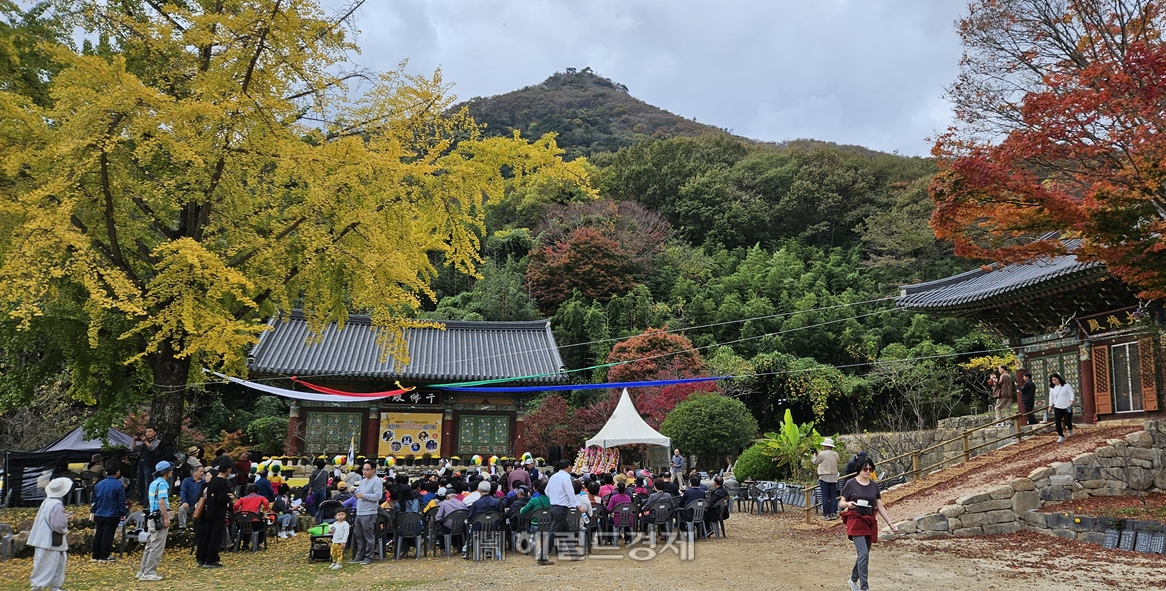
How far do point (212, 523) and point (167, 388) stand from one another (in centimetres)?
204

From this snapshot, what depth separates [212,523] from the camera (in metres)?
9.46

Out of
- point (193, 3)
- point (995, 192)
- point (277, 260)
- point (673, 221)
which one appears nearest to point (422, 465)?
point (277, 260)

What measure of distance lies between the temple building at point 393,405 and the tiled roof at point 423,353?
0.03 meters

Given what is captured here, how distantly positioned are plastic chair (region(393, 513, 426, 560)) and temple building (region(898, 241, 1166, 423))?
11284 mm

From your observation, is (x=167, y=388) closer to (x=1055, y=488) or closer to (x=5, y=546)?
(x=5, y=546)

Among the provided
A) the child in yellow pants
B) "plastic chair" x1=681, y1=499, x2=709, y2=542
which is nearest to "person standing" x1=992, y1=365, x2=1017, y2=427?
"plastic chair" x1=681, y1=499, x2=709, y2=542

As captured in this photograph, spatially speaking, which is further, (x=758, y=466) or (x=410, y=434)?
(x=410, y=434)

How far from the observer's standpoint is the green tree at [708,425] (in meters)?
22.4

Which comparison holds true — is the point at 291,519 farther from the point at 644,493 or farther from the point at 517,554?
the point at 644,493

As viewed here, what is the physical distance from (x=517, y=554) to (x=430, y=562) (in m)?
1.35

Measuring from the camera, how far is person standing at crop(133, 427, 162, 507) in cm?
1057

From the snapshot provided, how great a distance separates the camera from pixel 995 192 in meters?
10.6

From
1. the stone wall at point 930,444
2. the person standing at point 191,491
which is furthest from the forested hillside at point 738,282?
the person standing at point 191,491

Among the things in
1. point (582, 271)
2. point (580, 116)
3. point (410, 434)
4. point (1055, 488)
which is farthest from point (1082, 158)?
point (580, 116)
